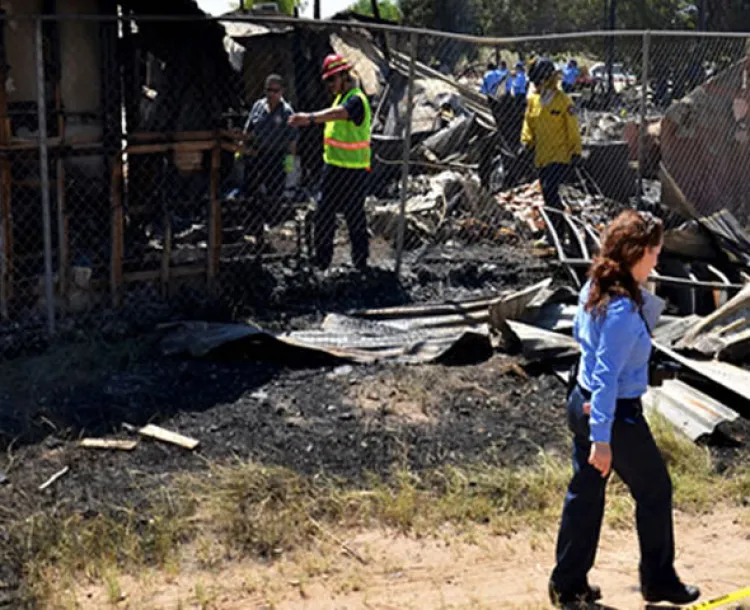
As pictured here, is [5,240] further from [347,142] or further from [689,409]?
[689,409]

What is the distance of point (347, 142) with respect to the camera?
32.2ft

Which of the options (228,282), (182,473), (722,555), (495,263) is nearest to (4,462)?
(182,473)

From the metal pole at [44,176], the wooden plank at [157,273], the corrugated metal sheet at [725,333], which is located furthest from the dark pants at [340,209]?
the corrugated metal sheet at [725,333]

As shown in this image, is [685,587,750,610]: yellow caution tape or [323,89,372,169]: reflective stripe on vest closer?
[685,587,750,610]: yellow caution tape

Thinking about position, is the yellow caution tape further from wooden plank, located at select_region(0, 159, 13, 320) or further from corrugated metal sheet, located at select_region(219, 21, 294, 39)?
corrugated metal sheet, located at select_region(219, 21, 294, 39)

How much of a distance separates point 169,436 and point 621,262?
3201mm

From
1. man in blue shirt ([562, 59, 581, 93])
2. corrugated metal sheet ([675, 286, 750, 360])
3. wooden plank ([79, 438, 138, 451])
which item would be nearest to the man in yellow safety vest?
corrugated metal sheet ([675, 286, 750, 360])

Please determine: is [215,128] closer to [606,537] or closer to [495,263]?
[495,263]

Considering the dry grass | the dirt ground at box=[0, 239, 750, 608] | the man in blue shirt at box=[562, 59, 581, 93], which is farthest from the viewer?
the man in blue shirt at box=[562, 59, 581, 93]

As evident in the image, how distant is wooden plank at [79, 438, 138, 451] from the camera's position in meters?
6.48

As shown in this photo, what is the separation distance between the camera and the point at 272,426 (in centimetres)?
695

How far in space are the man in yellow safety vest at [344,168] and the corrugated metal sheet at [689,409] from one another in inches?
140

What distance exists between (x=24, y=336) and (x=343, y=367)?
2280 mm

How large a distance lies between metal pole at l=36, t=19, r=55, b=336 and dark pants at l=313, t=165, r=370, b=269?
8.29ft
